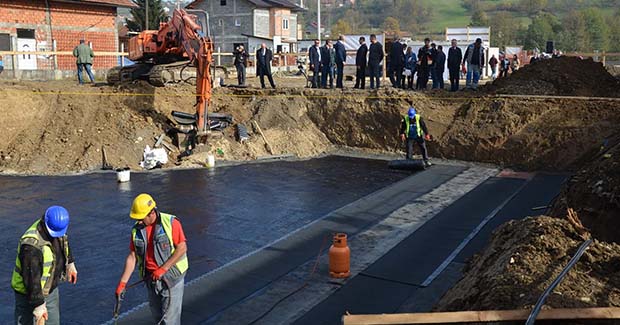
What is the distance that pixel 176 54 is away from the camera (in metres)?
21.6

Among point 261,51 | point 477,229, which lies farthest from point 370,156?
point 477,229

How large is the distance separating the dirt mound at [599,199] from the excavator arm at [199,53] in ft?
36.0

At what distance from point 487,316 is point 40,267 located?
429 centimetres

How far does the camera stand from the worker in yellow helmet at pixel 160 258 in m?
6.38

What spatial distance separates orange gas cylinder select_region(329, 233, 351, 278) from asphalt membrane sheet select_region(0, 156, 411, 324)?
102 cm

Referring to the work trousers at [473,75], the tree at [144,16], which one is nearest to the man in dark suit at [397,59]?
the work trousers at [473,75]

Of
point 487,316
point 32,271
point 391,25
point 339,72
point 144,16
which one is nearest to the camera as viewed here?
point 487,316

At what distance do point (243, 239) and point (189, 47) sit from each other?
28.5 feet

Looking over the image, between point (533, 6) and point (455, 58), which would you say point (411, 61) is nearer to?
point (455, 58)

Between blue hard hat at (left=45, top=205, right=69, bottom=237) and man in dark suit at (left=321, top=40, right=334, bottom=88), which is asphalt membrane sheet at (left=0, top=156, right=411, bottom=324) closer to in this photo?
blue hard hat at (left=45, top=205, right=69, bottom=237)

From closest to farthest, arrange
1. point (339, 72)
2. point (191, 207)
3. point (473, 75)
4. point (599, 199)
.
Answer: point (599, 199)
point (191, 207)
point (339, 72)
point (473, 75)

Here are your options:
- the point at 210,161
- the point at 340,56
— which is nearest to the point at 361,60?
the point at 340,56

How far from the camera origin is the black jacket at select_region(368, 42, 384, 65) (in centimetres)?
2231

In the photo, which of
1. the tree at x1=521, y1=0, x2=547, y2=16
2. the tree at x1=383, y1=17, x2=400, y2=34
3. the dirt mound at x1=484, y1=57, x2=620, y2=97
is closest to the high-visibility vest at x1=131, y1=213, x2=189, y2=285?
the dirt mound at x1=484, y1=57, x2=620, y2=97
